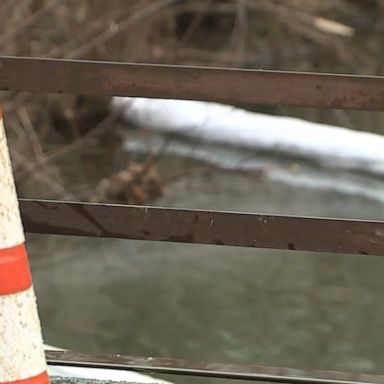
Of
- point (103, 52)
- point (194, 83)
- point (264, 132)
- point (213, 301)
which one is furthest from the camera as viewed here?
point (264, 132)

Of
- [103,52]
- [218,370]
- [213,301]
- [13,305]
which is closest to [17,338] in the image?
[13,305]

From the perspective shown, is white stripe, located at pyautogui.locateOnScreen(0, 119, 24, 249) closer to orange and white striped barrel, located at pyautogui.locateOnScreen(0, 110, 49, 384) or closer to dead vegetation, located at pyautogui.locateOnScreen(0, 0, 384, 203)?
orange and white striped barrel, located at pyautogui.locateOnScreen(0, 110, 49, 384)

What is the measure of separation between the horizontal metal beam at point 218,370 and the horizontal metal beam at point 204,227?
0.33 meters

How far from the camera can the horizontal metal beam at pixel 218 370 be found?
8.90ft

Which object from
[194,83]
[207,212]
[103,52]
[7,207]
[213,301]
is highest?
[103,52]

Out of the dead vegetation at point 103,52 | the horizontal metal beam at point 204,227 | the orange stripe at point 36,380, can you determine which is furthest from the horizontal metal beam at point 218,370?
the dead vegetation at point 103,52

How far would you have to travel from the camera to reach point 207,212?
2.80 m

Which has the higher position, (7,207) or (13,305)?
(7,207)

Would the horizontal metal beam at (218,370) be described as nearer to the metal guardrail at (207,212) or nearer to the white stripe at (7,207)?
the metal guardrail at (207,212)

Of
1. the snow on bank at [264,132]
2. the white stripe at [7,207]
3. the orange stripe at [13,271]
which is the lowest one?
the snow on bank at [264,132]

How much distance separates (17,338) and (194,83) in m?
1.13

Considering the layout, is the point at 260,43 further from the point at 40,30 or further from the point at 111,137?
the point at 40,30

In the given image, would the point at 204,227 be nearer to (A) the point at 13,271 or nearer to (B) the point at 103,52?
(A) the point at 13,271

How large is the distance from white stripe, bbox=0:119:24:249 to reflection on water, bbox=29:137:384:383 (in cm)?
413
